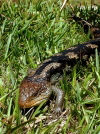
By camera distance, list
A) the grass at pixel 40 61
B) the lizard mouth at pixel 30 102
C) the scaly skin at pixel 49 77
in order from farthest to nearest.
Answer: the scaly skin at pixel 49 77, the lizard mouth at pixel 30 102, the grass at pixel 40 61

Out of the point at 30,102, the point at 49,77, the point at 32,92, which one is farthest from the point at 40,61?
the point at 30,102

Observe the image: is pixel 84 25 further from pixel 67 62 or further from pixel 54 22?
pixel 67 62

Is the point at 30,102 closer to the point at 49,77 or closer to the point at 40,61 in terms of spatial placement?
the point at 49,77

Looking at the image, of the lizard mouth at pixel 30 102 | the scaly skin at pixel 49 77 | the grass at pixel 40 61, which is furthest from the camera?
the scaly skin at pixel 49 77

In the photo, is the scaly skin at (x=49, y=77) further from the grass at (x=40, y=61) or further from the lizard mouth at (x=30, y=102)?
the grass at (x=40, y=61)

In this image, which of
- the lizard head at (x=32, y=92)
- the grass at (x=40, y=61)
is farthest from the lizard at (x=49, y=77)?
the grass at (x=40, y=61)

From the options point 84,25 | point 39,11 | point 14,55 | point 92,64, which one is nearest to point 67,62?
point 92,64

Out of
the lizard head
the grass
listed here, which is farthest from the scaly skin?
the grass
